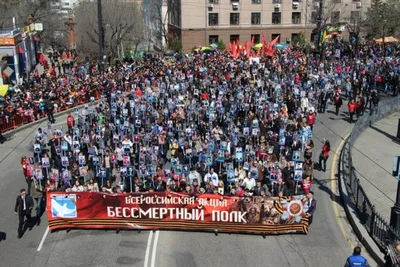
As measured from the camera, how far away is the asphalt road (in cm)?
1308

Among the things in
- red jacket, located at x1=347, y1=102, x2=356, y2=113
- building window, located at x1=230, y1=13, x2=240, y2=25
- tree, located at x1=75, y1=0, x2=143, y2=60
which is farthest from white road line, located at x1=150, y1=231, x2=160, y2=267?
building window, located at x1=230, y1=13, x2=240, y2=25

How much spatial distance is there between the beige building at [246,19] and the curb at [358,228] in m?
50.0

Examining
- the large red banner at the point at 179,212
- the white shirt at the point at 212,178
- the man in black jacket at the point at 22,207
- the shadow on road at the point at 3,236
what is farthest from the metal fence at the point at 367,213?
the shadow on road at the point at 3,236

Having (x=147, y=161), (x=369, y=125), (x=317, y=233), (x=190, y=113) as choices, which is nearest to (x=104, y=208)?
(x=147, y=161)

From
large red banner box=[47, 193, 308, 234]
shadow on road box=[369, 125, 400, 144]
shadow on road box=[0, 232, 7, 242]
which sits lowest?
shadow on road box=[0, 232, 7, 242]

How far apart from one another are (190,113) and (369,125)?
1027 cm

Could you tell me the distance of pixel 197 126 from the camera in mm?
24391

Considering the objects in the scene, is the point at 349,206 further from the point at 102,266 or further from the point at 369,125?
the point at 369,125

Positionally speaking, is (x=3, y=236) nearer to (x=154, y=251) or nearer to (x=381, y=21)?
(x=154, y=251)

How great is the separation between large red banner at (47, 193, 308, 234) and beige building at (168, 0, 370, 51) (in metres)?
53.2

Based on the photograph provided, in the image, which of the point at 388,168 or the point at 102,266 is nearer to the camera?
the point at 102,266

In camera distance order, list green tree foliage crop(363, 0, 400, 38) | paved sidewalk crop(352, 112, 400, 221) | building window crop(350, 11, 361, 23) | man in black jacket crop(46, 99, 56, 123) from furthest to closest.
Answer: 1. building window crop(350, 11, 361, 23)
2. green tree foliage crop(363, 0, 400, 38)
3. man in black jacket crop(46, 99, 56, 123)
4. paved sidewalk crop(352, 112, 400, 221)

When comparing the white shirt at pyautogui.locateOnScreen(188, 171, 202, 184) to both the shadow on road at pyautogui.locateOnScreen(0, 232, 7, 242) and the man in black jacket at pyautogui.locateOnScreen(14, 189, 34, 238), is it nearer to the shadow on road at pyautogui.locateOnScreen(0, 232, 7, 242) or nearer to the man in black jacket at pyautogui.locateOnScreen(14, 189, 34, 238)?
the man in black jacket at pyautogui.locateOnScreen(14, 189, 34, 238)

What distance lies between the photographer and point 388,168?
20.6m
